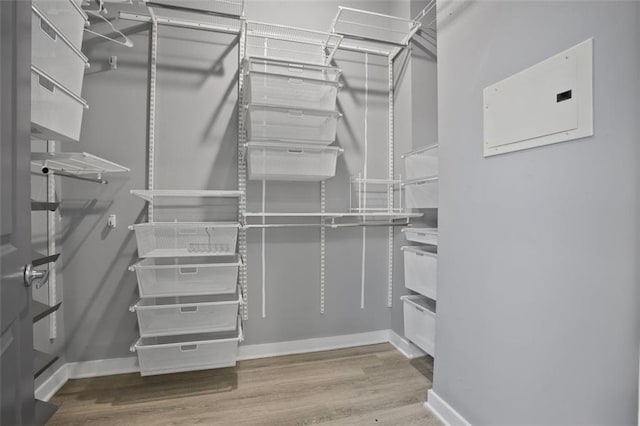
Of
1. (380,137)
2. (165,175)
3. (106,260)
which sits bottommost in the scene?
(106,260)

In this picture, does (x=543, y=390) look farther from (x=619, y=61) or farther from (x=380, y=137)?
(x=380, y=137)

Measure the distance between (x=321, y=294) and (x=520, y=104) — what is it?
5.56ft

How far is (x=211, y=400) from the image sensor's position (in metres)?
1.72

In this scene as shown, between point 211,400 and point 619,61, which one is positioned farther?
point 211,400

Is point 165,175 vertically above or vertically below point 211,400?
above

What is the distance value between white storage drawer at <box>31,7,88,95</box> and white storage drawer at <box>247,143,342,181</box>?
32.4 inches

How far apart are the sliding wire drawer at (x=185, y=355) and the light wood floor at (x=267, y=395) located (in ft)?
0.47

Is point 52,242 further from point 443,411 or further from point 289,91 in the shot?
point 443,411

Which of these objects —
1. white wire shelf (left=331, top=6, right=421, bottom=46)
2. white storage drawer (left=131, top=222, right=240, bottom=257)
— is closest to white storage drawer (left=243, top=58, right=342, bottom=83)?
white wire shelf (left=331, top=6, right=421, bottom=46)

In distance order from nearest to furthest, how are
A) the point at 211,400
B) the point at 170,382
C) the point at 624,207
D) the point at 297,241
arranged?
1. the point at 624,207
2. the point at 211,400
3. the point at 170,382
4. the point at 297,241

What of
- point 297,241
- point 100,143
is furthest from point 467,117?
point 100,143

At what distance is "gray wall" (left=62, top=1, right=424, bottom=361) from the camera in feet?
6.38

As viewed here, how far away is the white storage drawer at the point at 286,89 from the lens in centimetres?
178

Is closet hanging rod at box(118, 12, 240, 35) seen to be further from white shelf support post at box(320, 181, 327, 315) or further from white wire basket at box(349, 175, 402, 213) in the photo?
white wire basket at box(349, 175, 402, 213)
